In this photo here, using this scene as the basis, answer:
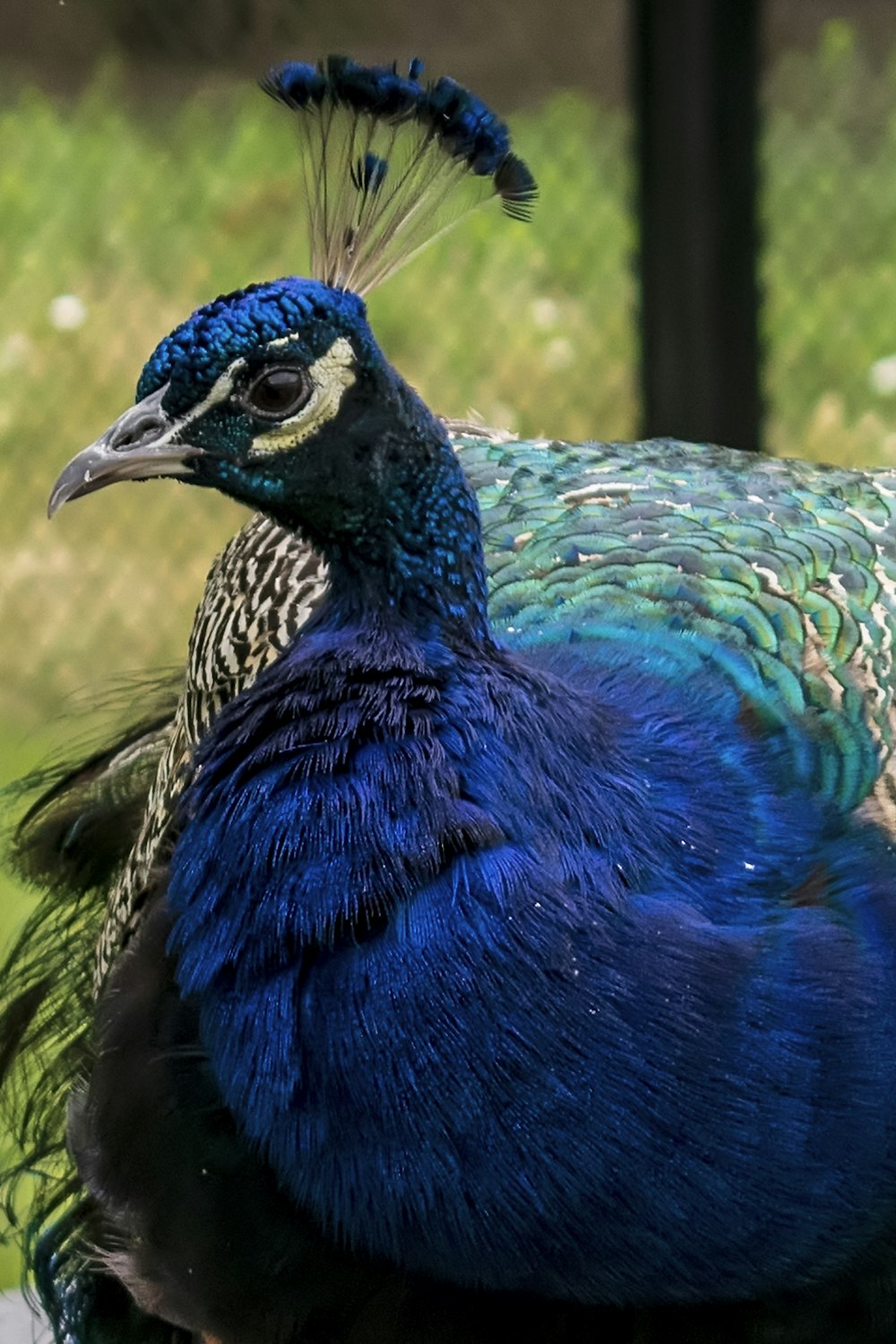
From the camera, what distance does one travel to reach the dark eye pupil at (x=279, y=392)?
119 cm

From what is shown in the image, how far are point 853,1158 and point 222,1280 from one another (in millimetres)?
425

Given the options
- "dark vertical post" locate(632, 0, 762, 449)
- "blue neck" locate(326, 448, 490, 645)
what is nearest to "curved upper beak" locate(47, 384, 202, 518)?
"blue neck" locate(326, 448, 490, 645)

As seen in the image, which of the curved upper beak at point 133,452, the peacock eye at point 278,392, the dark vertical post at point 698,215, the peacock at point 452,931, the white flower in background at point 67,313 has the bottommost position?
the peacock at point 452,931

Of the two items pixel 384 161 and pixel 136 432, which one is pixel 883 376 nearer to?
pixel 384 161

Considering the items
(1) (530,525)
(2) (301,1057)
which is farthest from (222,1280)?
(1) (530,525)

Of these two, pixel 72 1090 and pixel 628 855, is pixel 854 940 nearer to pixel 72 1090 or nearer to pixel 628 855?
pixel 628 855

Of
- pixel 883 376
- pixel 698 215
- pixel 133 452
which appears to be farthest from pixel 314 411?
pixel 883 376

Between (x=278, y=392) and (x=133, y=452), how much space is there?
0.09m

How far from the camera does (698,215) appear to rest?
2.37 m

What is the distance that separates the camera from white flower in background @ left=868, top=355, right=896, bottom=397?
3.26 m

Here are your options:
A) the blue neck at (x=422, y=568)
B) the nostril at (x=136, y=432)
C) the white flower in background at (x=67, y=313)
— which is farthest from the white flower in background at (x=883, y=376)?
the nostril at (x=136, y=432)

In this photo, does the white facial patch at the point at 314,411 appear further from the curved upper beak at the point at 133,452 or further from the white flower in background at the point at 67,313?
the white flower in background at the point at 67,313

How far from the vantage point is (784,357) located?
10.1 ft

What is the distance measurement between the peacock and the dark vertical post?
3.48 feet
